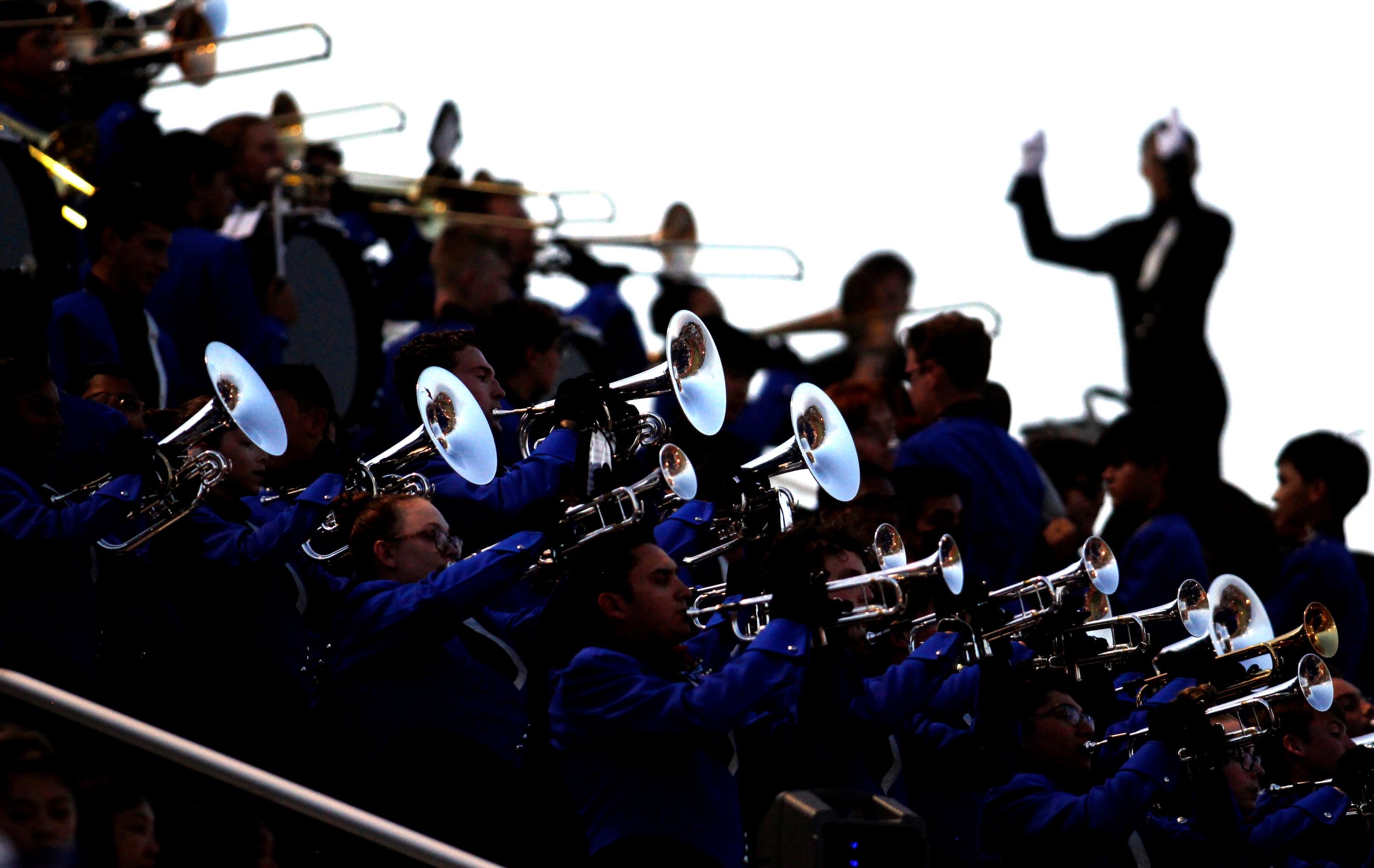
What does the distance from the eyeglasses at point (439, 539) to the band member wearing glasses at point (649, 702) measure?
33 cm

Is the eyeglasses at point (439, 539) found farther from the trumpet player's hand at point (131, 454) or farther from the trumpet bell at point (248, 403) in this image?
the trumpet player's hand at point (131, 454)

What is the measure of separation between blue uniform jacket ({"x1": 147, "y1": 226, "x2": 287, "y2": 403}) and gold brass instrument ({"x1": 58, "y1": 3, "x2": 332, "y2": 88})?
2291 mm

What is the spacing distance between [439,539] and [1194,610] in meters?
2.32

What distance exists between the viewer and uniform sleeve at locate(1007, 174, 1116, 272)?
10562 mm

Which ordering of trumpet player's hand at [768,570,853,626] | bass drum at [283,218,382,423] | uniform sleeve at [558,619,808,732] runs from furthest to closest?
bass drum at [283,218,382,423]
trumpet player's hand at [768,570,853,626]
uniform sleeve at [558,619,808,732]

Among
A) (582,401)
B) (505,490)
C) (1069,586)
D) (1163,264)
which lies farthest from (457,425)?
(1163,264)

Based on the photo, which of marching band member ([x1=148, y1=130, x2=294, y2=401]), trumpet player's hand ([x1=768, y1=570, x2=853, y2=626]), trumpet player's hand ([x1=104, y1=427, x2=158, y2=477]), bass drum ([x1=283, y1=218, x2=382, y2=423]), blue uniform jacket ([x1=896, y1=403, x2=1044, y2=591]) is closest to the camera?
trumpet player's hand ([x1=768, y1=570, x2=853, y2=626])

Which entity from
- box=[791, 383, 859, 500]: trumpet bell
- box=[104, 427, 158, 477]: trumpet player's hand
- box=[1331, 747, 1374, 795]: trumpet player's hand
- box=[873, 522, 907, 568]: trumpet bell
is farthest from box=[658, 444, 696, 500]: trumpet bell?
box=[1331, 747, 1374, 795]: trumpet player's hand

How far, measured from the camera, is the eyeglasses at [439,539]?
5.30 meters

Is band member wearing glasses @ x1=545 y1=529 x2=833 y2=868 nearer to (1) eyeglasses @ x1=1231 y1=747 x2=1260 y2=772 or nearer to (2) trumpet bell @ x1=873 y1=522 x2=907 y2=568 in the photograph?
(2) trumpet bell @ x1=873 y1=522 x2=907 y2=568

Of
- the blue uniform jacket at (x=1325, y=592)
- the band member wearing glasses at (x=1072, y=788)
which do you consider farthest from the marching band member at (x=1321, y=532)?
the band member wearing glasses at (x=1072, y=788)

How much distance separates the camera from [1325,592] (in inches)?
299

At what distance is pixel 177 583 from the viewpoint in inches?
211

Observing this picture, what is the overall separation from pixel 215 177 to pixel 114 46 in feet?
8.35
